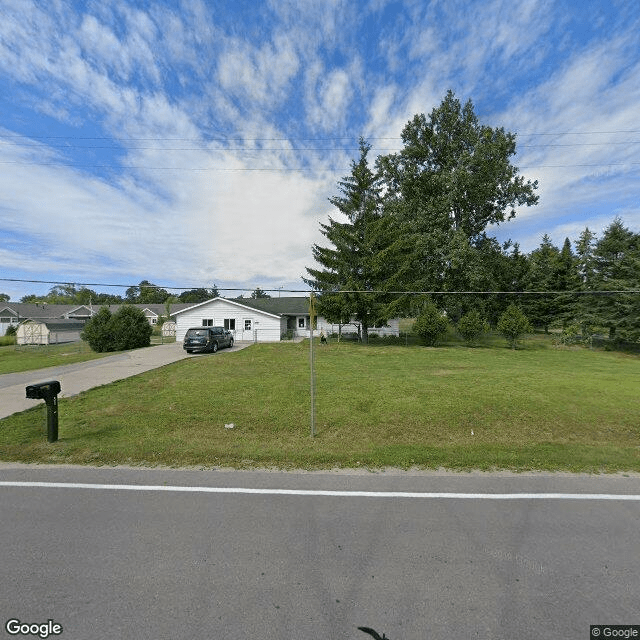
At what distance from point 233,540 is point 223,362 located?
11.9 meters

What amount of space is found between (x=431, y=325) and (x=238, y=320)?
16.4m

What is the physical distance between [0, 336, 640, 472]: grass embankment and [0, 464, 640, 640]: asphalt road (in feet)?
2.48

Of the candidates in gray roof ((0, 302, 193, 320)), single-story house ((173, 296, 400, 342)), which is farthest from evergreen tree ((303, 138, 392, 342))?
gray roof ((0, 302, 193, 320))

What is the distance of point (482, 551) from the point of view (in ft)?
8.95

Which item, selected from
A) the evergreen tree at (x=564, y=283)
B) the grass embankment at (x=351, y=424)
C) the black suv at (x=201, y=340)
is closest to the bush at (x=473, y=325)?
the grass embankment at (x=351, y=424)

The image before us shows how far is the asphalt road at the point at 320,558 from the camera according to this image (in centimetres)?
209

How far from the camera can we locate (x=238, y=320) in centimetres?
2853

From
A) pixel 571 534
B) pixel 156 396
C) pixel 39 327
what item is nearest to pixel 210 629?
pixel 571 534

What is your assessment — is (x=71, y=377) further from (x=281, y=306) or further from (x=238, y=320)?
(x=281, y=306)

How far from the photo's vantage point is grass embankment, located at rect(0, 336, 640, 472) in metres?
4.79

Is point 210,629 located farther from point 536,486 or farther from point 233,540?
point 536,486

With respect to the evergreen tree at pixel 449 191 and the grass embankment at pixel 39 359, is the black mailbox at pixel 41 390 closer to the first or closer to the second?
the grass embankment at pixel 39 359

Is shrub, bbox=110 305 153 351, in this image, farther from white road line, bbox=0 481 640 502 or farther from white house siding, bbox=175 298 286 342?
white road line, bbox=0 481 640 502

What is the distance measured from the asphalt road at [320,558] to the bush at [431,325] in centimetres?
1895
